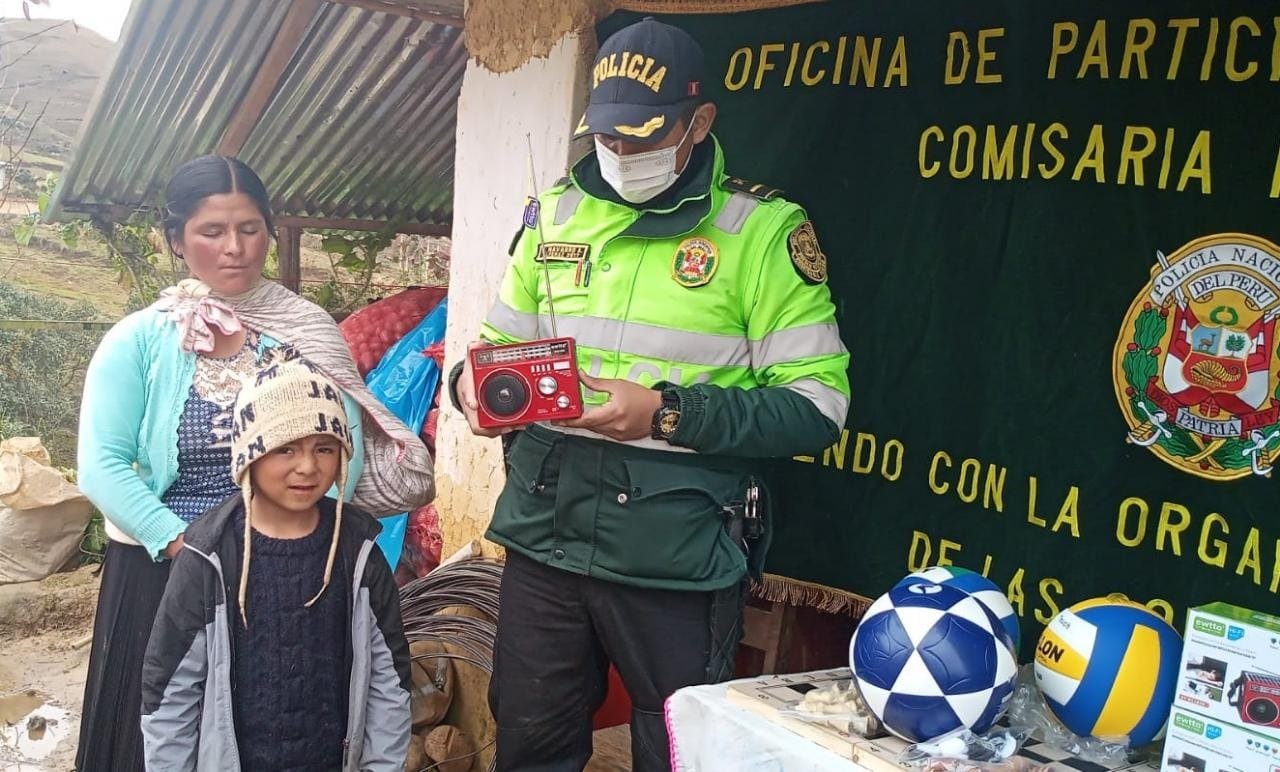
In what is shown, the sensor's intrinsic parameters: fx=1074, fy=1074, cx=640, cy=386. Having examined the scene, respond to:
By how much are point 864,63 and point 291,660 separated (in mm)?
2117

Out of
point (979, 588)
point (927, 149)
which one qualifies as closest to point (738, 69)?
point (927, 149)

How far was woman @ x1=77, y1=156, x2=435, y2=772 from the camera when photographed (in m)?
2.37

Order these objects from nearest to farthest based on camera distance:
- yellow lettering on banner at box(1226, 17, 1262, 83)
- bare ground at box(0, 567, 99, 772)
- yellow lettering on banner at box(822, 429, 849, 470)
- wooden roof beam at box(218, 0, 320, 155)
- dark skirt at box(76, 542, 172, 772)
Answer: yellow lettering on banner at box(1226, 17, 1262, 83)
dark skirt at box(76, 542, 172, 772)
yellow lettering on banner at box(822, 429, 849, 470)
bare ground at box(0, 567, 99, 772)
wooden roof beam at box(218, 0, 320, 155)

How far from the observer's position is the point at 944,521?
289 cm

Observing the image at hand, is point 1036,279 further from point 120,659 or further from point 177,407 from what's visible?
point 120,659

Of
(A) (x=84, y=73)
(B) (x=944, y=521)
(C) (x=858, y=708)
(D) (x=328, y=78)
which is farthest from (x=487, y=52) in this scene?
(A) (x=84, y=73)

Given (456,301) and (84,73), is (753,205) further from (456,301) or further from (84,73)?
(84,73)

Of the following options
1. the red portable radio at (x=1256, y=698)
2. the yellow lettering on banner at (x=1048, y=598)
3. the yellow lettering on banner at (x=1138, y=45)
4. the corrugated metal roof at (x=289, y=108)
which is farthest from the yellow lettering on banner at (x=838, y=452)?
the corrugated metal roof at (x=289, y=108)

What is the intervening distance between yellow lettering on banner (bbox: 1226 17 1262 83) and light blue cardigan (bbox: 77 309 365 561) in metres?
2.39

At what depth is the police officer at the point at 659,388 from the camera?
2.17m

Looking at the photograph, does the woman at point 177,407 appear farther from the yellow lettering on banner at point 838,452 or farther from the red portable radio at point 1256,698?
the red portable radio at point 1256,698

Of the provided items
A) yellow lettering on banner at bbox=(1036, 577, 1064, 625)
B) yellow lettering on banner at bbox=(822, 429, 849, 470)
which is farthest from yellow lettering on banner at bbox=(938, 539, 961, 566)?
yellow lettering on banner at bbox=(822, 429, 849, 470)

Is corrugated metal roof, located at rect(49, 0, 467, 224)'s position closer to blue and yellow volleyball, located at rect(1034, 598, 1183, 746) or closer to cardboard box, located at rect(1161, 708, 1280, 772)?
blue and yellow volleyball, located at rect(1034, 598, 1183, 746)

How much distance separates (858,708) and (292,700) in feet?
3.86
